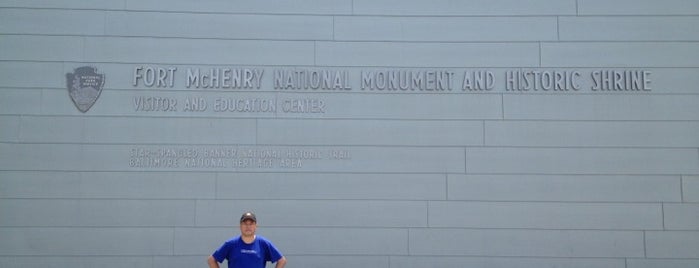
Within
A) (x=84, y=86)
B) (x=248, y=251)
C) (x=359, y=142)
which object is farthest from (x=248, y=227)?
(x=84, y=86)

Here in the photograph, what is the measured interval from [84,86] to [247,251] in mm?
3013

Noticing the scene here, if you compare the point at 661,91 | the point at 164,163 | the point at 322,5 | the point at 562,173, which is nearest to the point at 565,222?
the point at 562,173

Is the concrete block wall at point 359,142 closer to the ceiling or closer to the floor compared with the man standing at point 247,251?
closer to the ceiling

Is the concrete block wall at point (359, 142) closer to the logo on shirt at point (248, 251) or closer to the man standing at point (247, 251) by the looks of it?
the man standing at point (247, 251)

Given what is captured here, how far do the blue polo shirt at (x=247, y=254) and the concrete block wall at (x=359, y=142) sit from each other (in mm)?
1451

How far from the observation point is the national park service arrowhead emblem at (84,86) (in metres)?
6.87

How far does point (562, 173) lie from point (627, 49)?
62.9 inches

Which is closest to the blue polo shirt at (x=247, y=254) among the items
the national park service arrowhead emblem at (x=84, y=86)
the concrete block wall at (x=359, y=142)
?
the concrete block wall at (x=359, y=142)

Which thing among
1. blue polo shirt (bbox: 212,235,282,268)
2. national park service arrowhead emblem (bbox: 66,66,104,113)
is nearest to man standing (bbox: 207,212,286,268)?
blue polo shirt (bbox: 212,235,282,268)

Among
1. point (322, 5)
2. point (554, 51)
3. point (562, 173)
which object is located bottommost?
point (562, 173)

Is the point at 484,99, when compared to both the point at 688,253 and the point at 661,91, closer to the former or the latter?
the point at 661,91

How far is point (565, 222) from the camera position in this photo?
270 inches

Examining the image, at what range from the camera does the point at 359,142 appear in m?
6.92

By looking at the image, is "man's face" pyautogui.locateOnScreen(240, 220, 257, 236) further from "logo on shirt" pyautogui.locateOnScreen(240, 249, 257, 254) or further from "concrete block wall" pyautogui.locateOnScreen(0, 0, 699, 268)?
"concrete block wall" pyautogui.locateOnScreen(0, 0, 699, 268)
